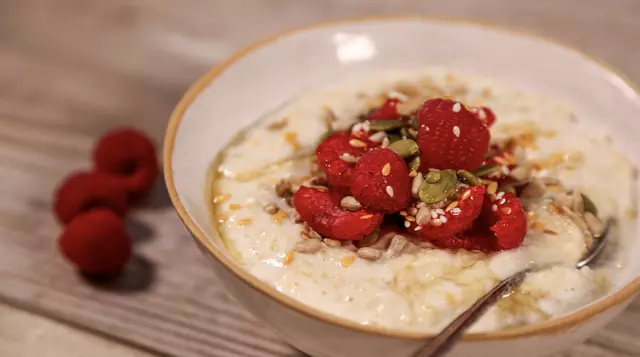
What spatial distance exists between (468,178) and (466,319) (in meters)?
0.32

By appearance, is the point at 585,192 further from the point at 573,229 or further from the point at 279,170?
the point at 279,170

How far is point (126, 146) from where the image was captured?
1.95m

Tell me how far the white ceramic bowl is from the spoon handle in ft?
0.06

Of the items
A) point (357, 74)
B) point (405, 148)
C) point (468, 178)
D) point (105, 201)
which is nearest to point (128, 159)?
point (105, 201)

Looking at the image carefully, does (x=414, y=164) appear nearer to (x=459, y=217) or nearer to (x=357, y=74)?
(x=459, y=217)

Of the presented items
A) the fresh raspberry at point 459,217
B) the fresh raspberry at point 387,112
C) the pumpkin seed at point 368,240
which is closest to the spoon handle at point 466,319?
the fresh raspberry at point 459,217

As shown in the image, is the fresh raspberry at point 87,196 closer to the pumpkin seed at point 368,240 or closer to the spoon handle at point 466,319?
the pumpkin seed at point 368,240

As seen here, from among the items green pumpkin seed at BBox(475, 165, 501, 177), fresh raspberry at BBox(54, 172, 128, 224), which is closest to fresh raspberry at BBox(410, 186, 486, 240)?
green pumpkin seed at BBox(475, 165, 501, 177)

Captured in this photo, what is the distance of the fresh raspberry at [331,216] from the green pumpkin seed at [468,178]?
183 millimetres

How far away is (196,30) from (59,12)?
69 centimetres

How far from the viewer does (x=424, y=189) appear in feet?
4.09

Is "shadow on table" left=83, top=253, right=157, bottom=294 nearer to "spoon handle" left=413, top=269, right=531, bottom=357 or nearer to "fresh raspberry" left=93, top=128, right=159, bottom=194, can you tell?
"fresh raspberry" left=93, top=128, right=159, bottom=194

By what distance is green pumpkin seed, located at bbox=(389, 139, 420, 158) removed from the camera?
1.32 metres

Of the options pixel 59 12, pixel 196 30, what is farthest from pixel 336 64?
pixel 59 12
